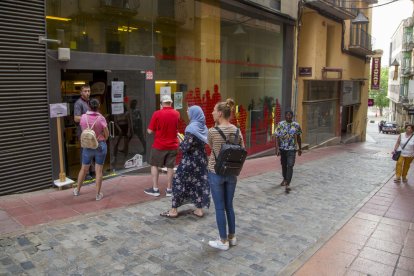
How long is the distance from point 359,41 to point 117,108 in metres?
18.2

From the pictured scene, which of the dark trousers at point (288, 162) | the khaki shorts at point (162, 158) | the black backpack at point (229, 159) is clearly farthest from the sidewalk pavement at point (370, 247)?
the khaki shorts at point (162, 158)

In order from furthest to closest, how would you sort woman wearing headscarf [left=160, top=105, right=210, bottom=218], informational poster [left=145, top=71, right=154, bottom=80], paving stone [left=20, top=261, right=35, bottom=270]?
1. informational poster [left=145, top=71, right=154, bottom=80]
2. woman wearing headscarf [left=160, top=105, right=210, bottom=218]
3. paving stone [left=20, top=261, right=35, bottom=270]

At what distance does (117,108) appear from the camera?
8.20 m

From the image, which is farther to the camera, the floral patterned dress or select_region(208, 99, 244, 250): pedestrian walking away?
the floral patterned dress

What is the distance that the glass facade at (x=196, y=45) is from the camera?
24.9ft

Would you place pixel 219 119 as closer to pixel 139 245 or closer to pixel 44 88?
pixel 139 245

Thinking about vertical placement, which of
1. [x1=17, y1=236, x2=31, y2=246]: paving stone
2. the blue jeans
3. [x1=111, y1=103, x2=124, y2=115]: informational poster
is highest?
[x1=111, y1=103, x2=124, y2=115]: informational poster

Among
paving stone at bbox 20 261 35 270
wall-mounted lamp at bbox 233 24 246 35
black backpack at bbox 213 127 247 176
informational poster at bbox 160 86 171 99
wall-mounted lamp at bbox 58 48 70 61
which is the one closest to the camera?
paving stone at bbox 20 261 35 270

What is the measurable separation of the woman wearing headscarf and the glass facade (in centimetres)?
322

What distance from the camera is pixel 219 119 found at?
477cm

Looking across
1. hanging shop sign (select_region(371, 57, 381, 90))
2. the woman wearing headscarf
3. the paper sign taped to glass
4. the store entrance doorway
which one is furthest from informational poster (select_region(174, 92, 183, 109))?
hanging shop sign (select_region(371, 57, 381, 90))

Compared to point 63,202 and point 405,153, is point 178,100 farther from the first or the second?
point 405,153

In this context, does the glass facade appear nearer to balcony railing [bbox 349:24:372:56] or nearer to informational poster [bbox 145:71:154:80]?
informational poster [bbox 145:71:154:80]

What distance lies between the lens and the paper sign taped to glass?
8.59m
